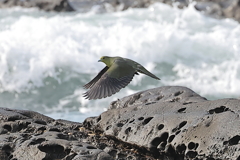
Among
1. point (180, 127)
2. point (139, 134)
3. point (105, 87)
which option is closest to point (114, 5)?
point (105, 87)

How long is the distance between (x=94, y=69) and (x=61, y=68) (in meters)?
0.70

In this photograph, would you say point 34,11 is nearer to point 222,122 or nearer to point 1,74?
point 1,74

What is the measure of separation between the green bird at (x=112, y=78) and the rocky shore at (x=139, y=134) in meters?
0.37

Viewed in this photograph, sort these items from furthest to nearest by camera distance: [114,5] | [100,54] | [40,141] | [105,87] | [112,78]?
[114,5] < [100,54] < [112,78] < [105,87] < [40,141]

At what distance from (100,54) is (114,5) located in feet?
19.6

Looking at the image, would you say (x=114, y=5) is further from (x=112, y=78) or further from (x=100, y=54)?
(x=112, y=78)

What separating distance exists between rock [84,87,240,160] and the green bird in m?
0.37

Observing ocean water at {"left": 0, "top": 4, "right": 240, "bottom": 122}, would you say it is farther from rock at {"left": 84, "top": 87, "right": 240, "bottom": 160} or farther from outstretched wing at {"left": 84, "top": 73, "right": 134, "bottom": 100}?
rock at {"left": 84, "top": 87, "right": 240, "bottom": 160}

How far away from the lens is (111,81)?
16.8 feet

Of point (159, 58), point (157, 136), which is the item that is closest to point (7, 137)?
point (157, 136)

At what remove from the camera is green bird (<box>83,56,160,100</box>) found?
4.98 m

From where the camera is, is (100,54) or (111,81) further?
(100,54)

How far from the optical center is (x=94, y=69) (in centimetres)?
1153

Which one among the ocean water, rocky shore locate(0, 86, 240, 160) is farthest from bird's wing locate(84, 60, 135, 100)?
the ocean water
